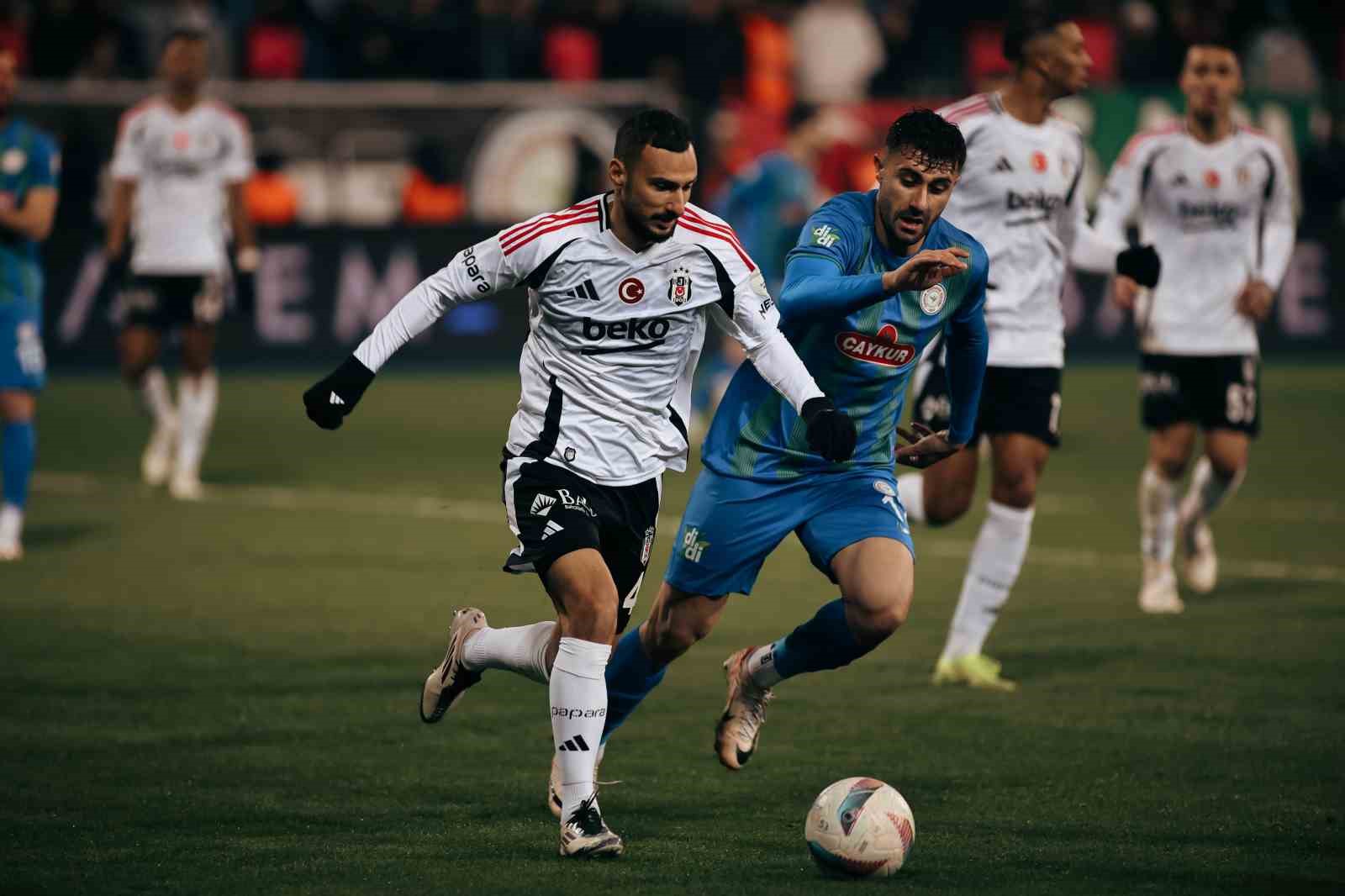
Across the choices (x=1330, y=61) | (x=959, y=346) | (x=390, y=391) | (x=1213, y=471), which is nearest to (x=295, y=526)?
(x=1213, y=471)

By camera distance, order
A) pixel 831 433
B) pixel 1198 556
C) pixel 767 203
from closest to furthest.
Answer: pixel 831 433 < pixel 1198 556 < pixel 767 203

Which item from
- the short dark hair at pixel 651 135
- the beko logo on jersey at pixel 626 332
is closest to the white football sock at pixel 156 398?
the beko logo on jersey at pixel 626 332

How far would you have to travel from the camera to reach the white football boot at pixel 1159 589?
10008 mm

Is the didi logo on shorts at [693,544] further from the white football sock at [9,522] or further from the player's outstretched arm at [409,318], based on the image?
the white football sock at [9,522]

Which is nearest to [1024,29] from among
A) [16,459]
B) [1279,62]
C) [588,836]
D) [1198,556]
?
[1198,556]

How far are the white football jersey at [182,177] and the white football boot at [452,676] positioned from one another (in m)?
7.86

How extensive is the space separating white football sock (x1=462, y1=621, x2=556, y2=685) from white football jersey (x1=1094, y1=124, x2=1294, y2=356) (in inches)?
182

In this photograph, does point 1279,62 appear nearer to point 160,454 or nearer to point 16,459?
point 160,454

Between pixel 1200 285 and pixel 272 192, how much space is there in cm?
1279

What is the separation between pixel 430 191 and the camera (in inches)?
848

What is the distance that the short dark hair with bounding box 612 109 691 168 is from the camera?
5727 millimetres

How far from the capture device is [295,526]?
12.5 metres

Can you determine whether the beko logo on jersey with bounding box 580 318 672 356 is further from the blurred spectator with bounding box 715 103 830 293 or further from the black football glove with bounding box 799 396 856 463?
the blurred spectator with bounding box 715 103 830 293

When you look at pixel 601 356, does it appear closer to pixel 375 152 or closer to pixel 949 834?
pixel 949 834
